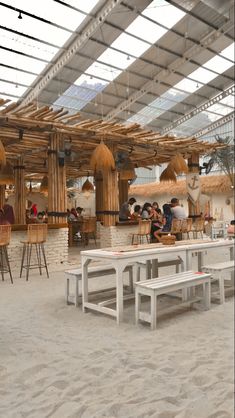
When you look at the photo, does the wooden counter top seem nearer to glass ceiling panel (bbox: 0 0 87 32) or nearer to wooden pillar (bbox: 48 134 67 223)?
wooden pillar (bbox: 48 134 67 223)

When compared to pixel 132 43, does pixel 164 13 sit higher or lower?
lower

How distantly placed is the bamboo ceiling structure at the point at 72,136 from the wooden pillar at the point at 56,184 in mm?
256

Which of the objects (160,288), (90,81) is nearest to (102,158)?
(160,288)

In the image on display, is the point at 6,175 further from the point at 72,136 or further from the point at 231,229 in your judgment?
the point at 231,229

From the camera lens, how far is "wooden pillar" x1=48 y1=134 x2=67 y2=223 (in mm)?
5488

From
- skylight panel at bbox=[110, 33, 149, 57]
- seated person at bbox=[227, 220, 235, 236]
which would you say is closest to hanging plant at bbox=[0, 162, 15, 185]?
skylight panel at bbox=[110, 33, 149, 57]

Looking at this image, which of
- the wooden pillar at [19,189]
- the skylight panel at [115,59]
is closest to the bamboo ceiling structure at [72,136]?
the wooden pillar at [19,189]

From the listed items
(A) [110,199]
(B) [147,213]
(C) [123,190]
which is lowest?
(B) [147,213]

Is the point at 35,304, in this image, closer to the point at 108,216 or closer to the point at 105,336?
the point at 105,336

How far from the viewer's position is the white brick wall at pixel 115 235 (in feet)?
21.2

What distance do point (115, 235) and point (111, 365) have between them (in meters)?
4.56

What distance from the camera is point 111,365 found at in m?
1.96

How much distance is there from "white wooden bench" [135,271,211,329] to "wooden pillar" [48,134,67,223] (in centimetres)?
286

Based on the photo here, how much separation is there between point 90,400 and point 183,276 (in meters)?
1.60
